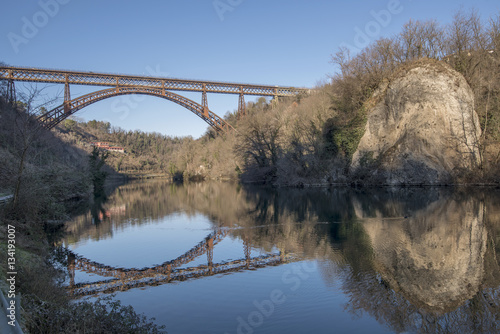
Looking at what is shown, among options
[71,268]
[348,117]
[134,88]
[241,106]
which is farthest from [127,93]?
[71,268]

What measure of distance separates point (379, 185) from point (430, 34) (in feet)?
45.9

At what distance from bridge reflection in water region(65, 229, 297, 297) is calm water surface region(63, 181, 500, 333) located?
3 centimetres

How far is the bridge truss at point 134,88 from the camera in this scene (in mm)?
41750

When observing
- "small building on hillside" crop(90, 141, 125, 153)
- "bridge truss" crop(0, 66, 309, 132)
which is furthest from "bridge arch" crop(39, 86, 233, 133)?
"small building on hillside" crop(90, 141, 125, 153)

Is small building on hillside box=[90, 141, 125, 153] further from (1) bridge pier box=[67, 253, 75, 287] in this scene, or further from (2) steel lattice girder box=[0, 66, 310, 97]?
(1) bridge pier box=[67, 253, 75, 287]

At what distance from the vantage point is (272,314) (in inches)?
241

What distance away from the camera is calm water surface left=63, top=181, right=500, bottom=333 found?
228 inches

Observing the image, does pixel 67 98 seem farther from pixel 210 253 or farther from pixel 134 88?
pixel 210 253

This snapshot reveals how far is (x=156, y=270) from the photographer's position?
30.1 ft

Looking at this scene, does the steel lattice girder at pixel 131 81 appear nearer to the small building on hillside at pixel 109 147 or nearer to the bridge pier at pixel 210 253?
the bridge pier at pixel 210 253

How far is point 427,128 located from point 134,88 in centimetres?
3692

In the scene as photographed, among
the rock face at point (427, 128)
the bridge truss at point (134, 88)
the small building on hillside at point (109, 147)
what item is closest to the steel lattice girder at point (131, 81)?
the bridge truss at point (134, 88)

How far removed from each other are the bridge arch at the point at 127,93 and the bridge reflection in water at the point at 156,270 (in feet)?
111

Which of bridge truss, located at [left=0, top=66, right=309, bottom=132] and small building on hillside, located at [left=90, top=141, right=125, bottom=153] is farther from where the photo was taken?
small building on hillside, located at [left=90, top=141, right=125, bottom=153]
